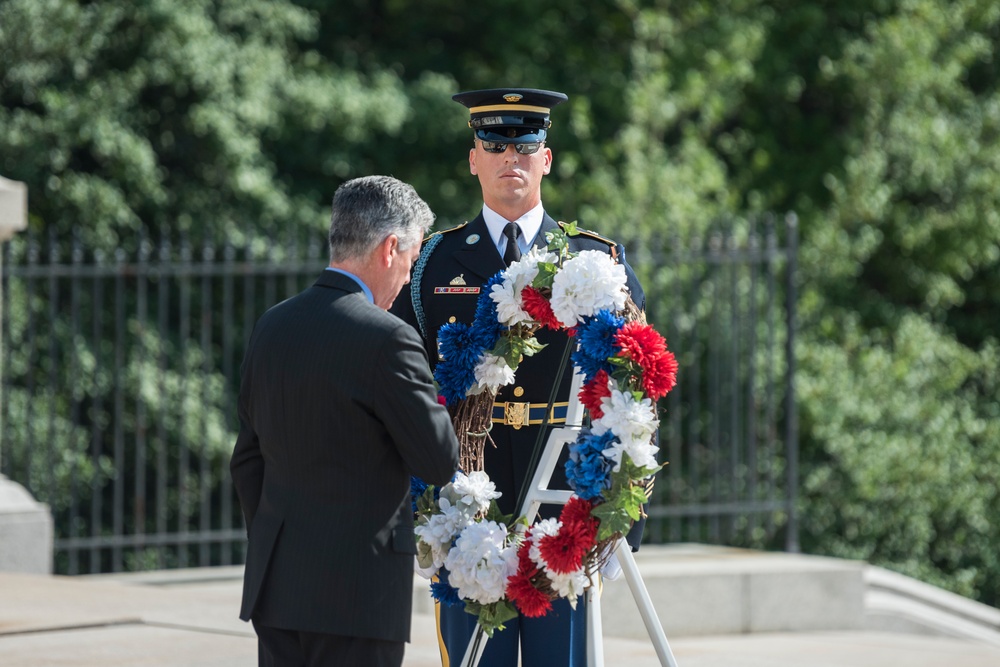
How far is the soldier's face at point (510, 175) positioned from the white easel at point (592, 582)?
0.54 m

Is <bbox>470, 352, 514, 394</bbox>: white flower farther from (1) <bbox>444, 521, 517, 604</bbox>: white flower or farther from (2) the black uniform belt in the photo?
(1) <bbox>444, 521, 517, 604</bbox>: white flower

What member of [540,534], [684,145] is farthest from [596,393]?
[684,145]

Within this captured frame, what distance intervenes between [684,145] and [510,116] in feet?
30.1

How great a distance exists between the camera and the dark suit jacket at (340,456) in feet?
9.53

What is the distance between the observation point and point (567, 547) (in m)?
3.22

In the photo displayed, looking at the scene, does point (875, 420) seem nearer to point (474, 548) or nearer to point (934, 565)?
point (934, 565)

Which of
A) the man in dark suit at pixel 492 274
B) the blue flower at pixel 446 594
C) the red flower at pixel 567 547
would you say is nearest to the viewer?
the red flower at pixel 567 547

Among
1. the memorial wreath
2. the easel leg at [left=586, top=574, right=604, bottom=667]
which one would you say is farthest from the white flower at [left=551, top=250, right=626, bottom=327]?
the easel leg at [left=586, top=574, right=604, bottom=667]

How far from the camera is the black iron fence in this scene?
7676 millimetres

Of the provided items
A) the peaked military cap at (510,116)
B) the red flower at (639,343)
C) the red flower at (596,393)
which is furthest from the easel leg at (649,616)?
the peaked military cap at (510,116)

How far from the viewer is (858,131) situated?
45.5 feet

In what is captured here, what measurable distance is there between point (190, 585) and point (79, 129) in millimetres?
4368

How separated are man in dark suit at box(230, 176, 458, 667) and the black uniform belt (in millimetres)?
655

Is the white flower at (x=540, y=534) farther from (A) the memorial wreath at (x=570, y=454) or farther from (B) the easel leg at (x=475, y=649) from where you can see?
(B) the easel leg at (x=475, y=649)
